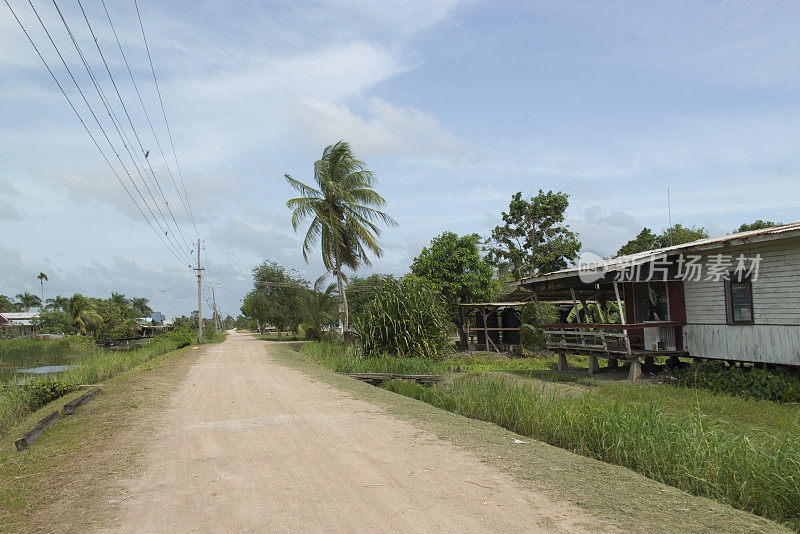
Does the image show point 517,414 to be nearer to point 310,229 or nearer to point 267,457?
point 267,457

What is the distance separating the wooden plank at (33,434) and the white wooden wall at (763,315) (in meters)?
14.6

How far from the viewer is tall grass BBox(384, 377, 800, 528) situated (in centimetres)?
499

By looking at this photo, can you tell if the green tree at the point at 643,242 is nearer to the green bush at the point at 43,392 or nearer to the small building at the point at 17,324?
the green bush at the point at 43,392

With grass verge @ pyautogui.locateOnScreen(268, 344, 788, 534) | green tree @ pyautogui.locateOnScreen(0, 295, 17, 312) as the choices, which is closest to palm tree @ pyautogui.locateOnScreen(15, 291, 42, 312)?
green tree @ pyautogui.locateOnScreen(0, 295, 17, 312)

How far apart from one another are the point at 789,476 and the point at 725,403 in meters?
6.48

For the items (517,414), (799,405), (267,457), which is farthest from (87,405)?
(799,405)

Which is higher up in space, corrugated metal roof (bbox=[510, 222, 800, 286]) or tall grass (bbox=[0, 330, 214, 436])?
corrugated metal roof (bbox=[510, 222, 800, 286])

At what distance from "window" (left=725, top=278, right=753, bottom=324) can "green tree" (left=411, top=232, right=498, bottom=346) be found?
1339 centimetres

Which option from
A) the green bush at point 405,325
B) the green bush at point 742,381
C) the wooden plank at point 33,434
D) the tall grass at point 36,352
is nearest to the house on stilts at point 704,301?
the green bush at point 742,381

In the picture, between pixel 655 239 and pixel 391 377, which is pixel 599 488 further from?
pixel 655 239

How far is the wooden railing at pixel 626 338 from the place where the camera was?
1448 cm

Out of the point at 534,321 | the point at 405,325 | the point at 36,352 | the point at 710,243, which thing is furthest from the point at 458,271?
the point at 36,352

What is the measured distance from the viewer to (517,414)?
8.32m

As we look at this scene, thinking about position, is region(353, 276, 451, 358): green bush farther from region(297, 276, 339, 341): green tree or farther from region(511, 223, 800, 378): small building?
region(297, 276, 339, 341): green tree
